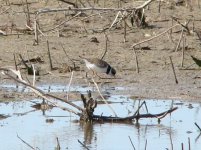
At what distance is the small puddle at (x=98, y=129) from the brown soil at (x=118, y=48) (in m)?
0.77

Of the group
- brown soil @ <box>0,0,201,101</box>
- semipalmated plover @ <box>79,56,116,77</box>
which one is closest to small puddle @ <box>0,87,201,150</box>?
brown soil @ <box>0,0,201,101</box>

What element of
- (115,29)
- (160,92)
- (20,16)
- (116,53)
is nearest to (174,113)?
(160,92)

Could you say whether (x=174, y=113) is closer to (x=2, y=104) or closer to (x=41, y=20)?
(x=2, y=104)

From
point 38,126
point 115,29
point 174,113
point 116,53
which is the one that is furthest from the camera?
point 115,29

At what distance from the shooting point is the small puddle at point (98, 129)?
24.7ft

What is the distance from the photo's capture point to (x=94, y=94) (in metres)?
9.77

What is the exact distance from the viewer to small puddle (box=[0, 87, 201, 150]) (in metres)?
7.53

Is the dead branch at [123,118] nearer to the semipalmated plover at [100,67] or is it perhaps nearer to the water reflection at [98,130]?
the water reflection at [98,130]

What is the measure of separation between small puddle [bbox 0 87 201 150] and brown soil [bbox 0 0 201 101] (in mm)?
770

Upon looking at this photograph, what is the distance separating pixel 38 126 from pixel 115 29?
4.96 meters

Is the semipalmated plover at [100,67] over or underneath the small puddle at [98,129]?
over

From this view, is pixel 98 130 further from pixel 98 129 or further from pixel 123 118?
pixel 123 118

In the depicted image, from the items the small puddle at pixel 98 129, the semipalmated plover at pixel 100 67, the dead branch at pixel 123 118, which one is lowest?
the small puddle at pixel 98 129

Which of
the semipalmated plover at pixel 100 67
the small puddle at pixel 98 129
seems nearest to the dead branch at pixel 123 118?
the small puddle at pixel 98 129
